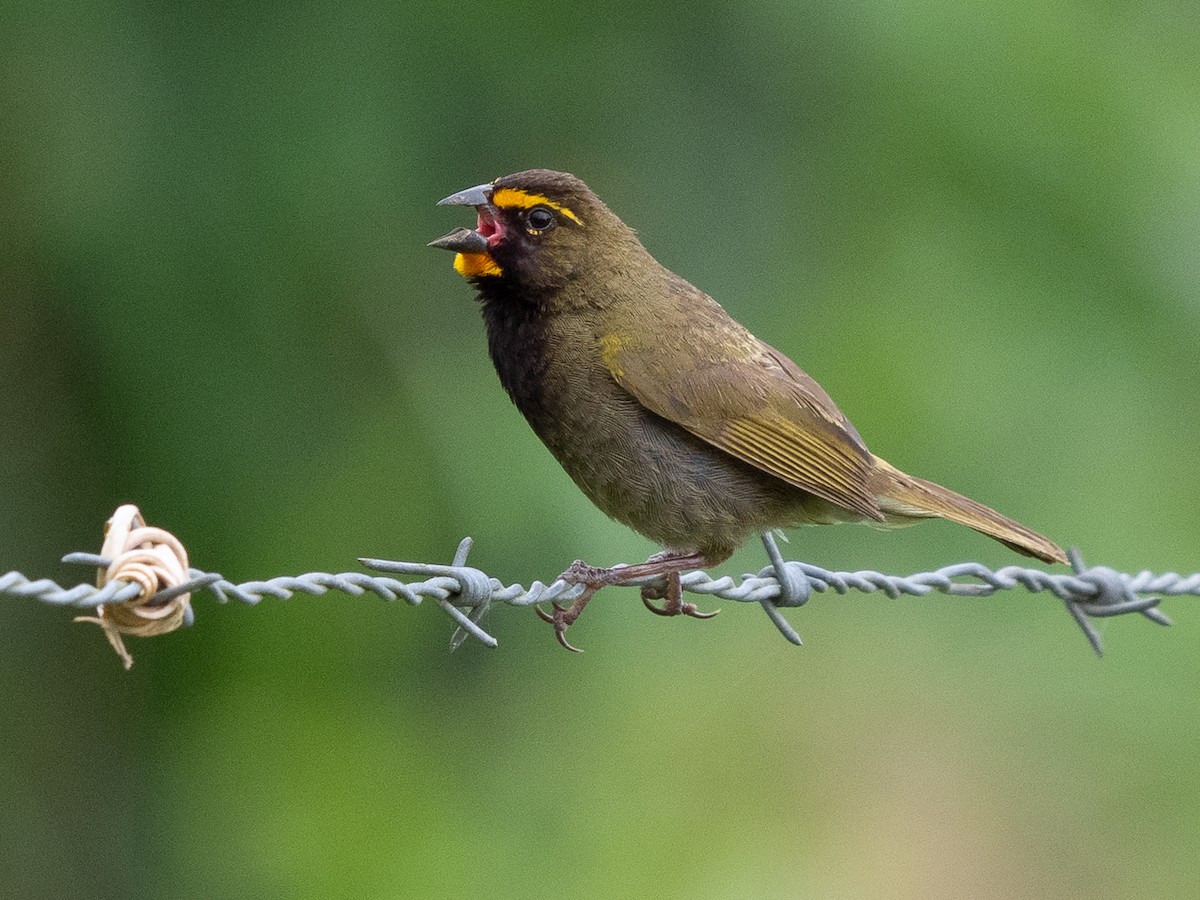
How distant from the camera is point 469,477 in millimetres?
Result: 5742

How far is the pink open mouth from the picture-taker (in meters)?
4.70

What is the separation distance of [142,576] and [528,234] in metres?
2.29

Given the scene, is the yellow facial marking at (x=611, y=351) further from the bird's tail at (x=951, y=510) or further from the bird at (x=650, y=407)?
the bird's tail at (x=951, y=510)

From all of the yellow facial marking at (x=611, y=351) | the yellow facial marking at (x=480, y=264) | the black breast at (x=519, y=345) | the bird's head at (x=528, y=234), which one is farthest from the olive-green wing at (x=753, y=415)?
the yellow facial marking at (x=480, y=264)

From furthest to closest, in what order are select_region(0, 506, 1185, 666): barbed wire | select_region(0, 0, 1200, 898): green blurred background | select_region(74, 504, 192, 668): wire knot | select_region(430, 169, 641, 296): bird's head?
select_region(0, 0, 1200, 898): green blurred background
select_region(430, 169, 641, 296): bird's head
select_region(0, 506, 1185, 666): barbed wire
select_region(74, 504, 192, 668): wire knot

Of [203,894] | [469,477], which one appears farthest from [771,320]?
[203,894]

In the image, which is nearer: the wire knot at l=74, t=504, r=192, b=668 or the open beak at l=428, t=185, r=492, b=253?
the wire knot at l=74, t=504, r=192, b=668

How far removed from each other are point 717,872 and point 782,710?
34.7 inches

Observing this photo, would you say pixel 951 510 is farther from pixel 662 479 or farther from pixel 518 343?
pixel 518 343

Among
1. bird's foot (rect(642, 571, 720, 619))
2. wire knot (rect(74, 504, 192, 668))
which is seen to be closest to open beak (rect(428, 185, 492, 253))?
bird's foot (rect(642, 571, 720, 619))

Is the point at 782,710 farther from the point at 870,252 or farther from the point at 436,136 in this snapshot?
the point at 436,136

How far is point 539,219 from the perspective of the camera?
4742 mm

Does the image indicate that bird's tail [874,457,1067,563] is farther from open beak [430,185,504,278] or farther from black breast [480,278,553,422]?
open beak [430,185,504,278]

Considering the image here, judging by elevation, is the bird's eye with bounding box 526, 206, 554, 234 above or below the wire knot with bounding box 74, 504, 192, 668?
above
